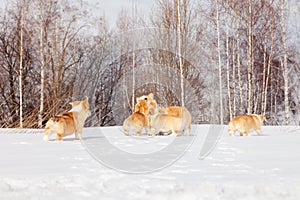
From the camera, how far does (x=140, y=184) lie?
2053 millimetres

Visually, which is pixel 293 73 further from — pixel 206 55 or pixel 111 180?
pixel 111 180

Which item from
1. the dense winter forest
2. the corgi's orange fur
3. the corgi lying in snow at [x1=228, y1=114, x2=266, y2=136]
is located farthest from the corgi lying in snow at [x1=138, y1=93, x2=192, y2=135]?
the dense winter forest

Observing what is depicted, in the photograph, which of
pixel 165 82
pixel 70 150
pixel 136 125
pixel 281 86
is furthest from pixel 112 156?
pixel 281 86

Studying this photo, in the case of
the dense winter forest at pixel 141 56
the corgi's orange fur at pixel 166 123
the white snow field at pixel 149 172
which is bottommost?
the white snow field at pixel 149 172

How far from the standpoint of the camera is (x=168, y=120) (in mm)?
4754

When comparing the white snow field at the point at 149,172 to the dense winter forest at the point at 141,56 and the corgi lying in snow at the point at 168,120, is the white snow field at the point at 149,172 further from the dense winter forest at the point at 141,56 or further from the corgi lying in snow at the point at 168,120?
the dense winter forest at the point at 141,56

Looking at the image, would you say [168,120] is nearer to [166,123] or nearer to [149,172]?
[166,123]

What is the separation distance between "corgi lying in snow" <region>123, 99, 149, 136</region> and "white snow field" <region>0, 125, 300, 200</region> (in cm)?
132

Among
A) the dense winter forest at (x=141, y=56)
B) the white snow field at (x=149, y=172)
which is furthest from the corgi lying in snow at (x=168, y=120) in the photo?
the dense winter forest at (x=141, y=56)

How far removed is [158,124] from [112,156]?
73.7 inches

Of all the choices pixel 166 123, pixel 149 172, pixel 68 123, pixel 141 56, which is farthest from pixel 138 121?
pixel 141 56

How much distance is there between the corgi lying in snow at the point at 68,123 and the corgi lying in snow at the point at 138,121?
636mm

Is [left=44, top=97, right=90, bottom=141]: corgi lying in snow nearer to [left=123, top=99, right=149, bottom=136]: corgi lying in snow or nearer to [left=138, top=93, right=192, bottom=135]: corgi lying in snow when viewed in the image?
[left=123, top=99, right=149, bottom=136]: corgi lying in snow

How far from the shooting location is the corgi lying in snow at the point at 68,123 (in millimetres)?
4039
